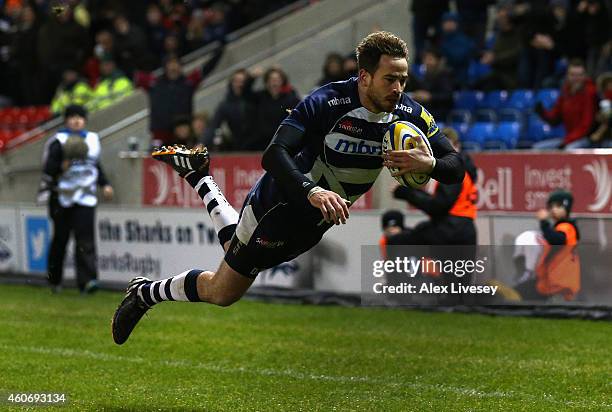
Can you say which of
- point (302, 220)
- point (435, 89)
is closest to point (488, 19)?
point (435, 89)

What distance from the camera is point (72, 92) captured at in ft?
68.4

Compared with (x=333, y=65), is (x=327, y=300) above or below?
below

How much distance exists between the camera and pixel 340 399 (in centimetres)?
786

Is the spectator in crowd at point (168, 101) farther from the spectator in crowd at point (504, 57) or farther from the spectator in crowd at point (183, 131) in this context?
the spectator in crowd at point (504, 57)

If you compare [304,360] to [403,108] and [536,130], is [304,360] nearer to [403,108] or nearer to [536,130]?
[403,108]

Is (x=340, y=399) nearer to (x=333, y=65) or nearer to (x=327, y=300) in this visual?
(x=327, y=300)

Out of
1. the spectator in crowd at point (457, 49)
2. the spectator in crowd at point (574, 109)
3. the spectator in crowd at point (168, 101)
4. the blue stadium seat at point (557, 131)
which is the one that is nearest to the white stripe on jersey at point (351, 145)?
the spectator in crowd at point (574, 109)

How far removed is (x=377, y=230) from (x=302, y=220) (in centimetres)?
563

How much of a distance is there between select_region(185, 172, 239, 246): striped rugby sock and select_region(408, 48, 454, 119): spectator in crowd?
26.0ft

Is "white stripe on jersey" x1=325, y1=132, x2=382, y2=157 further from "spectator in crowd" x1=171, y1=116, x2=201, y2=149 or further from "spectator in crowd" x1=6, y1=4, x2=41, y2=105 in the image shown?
"spectator in crowd" x1=6, y1=4, x2=41, y2=105

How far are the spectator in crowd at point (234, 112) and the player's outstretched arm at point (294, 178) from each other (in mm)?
9948

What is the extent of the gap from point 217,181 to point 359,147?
8.82 metres

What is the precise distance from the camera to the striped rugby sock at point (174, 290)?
322 inches

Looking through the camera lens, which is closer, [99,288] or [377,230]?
[377,230]
